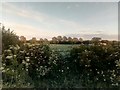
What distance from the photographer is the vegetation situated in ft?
11.9

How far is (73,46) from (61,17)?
58cm

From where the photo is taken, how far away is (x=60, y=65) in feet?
12.5

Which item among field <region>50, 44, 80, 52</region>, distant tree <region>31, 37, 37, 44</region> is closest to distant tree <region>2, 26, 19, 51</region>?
distant tree <region>31, 37, 37, 44</region>

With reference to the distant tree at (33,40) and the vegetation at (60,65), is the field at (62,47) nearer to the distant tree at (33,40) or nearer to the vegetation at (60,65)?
the vegetation at (60,65)

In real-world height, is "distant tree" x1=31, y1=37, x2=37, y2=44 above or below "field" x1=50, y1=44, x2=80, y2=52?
above

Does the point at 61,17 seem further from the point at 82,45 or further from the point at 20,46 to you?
the point at 20,46

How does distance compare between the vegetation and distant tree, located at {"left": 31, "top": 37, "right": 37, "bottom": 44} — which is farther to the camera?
distant tree, located at {"left": 31, "top": 37, "right": 37, "bottom": 44}

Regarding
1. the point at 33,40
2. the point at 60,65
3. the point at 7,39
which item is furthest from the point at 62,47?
the point at 7,39

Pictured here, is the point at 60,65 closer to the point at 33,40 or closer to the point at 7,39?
the point at 33,40

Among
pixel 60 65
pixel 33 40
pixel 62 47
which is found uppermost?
pixel 33 40

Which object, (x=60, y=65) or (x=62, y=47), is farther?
(x=62, y=47)

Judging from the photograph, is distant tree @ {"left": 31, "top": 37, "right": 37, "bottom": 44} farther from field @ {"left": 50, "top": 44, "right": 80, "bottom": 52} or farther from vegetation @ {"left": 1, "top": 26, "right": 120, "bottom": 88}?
field @ {"left": 50, "top": 44, "right": 80, "bottom": 52}

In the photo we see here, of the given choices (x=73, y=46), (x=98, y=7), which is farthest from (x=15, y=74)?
(x=98, y=7)

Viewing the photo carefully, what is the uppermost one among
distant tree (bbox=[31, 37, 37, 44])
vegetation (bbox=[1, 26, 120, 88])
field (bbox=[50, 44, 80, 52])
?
distant tree (bbox=[31, 37, 37, 44])
